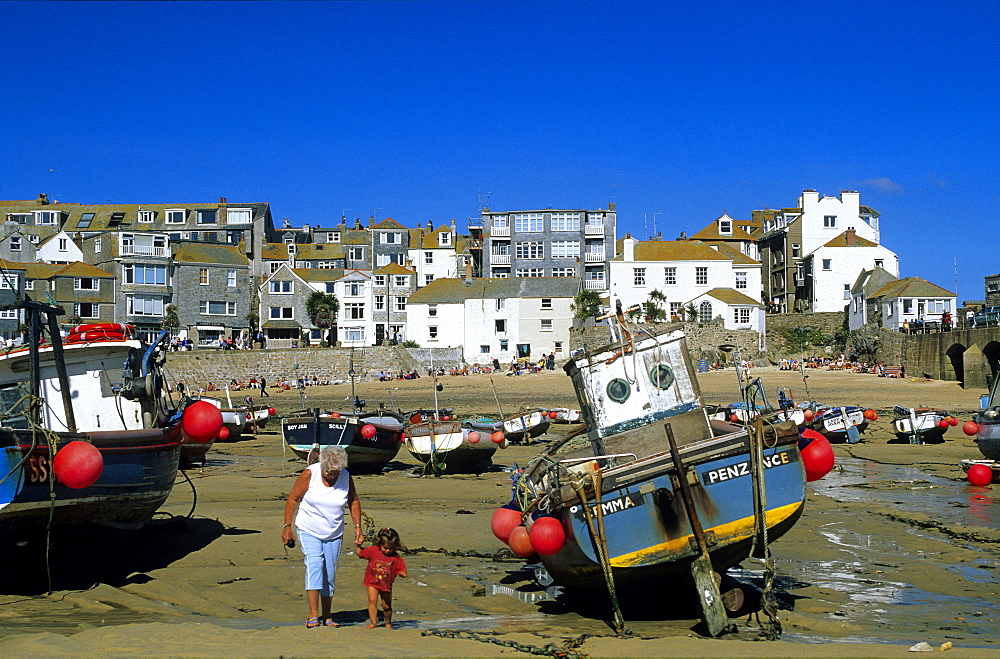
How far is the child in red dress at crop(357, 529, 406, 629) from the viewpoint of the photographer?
8.91m

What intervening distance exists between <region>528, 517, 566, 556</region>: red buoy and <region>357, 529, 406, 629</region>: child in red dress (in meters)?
1.74

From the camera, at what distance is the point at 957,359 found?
49.0 m

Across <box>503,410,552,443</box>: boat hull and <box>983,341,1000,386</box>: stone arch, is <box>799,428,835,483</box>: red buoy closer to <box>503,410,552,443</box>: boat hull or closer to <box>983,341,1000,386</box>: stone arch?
<box>503,410,552,443</box>: boat hull

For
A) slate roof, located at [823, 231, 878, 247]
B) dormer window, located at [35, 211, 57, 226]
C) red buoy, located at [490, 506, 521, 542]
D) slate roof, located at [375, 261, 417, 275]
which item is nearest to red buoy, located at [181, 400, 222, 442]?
red buoy, located at [490, 506, 521, 542]

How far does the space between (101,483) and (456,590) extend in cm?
452

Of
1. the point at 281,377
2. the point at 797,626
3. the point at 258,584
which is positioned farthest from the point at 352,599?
the point at 281,377

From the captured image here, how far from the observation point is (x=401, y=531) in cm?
1498

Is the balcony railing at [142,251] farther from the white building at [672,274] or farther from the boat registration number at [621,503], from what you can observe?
the boat registration number at [621,503]

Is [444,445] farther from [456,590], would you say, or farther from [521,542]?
[521,542]

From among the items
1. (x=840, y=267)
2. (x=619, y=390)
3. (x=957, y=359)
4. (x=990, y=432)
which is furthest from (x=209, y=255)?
(x=619, y=390)

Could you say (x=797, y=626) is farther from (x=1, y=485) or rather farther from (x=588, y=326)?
(x=588, y=326)

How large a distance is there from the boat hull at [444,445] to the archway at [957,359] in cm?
3265

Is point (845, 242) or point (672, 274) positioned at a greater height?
point (845, 242)

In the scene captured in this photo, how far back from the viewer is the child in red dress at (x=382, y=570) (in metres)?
8.91
